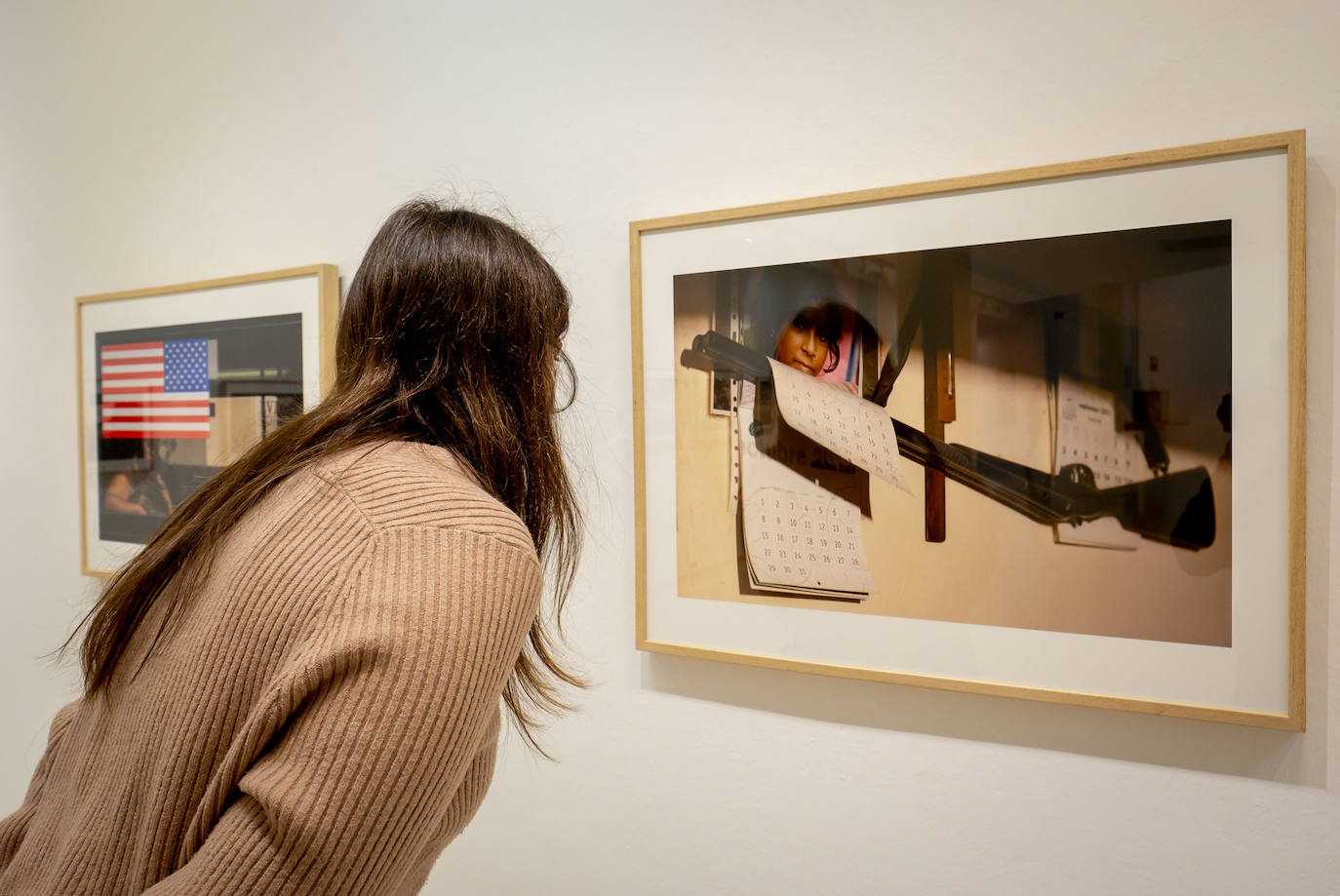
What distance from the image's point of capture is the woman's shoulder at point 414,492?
628 mm

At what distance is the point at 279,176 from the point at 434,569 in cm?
128

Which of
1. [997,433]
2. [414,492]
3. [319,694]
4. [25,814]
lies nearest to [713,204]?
[997,433]

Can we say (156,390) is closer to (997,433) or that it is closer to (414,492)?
(414,492)

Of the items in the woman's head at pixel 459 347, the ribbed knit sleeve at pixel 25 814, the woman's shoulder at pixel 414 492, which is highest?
the woman's head at pixel 459 347

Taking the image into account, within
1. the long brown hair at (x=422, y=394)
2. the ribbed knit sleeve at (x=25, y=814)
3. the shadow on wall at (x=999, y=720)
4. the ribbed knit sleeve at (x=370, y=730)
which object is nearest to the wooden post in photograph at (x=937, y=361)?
the shadow on wall at (x=999, y=720)

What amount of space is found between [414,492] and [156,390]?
4.49ft

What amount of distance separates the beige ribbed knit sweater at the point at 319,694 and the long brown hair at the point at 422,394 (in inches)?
1.4

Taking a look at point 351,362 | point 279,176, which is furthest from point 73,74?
point 351,362

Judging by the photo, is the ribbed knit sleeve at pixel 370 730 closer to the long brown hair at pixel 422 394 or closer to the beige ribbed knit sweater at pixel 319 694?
the beige ribbed knit sweater at pixel 319 694

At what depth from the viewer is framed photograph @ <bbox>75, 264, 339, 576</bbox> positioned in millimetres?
1559

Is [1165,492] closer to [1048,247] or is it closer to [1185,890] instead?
[1048,247]

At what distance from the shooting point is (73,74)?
1.88m

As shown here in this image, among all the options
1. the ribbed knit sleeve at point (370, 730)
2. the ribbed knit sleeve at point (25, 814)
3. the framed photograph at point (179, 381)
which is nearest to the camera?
the ribbed knit sleeve at point (370, 730)

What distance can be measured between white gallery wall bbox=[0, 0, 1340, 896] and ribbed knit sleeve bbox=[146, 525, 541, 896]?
2.15 ft
